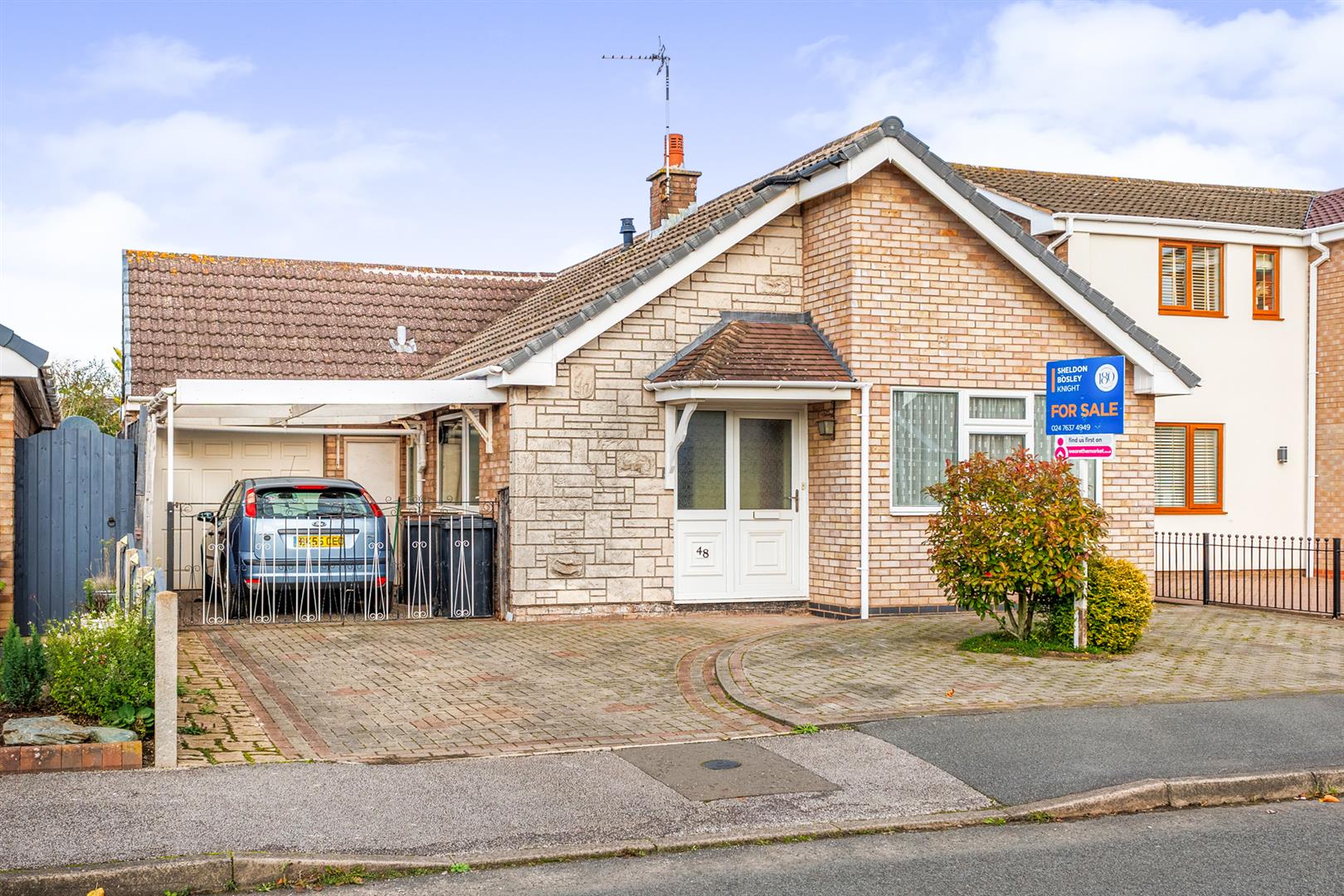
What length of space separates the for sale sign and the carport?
586 centimetres

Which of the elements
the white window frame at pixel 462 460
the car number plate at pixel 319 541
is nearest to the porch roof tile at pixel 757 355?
the white window frame at pixel 462 460

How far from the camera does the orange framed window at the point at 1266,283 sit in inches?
830

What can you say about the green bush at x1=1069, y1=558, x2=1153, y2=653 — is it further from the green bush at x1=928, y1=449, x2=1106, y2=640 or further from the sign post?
the green bush at x1=928, y1=449, x2=1106, y2=640

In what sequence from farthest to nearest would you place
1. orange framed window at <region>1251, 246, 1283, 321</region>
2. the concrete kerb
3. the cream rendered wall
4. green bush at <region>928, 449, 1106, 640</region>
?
1. orange framed window at <region>1251, 246, 1283, 321</region>
2. the cream rendered wall
3. green bush at <region>928, 449, 1106, 640</region>
4. the concrete kerb

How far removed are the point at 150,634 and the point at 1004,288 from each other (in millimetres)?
10485

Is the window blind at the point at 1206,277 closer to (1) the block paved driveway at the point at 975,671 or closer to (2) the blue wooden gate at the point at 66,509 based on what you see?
(1) the block paved driveway at the point at 975,671

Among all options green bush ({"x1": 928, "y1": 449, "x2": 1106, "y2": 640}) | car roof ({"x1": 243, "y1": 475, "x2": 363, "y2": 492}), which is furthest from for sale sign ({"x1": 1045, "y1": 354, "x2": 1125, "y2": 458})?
car roof ({"x1": 243, "y1": 475, "x2": 363, "y2": 492})

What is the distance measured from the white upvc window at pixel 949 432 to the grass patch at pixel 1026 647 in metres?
2.68

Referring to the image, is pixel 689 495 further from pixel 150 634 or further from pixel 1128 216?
pixel 1128 216

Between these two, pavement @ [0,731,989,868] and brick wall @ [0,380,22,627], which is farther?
brick wall @ [0,380,22,627]

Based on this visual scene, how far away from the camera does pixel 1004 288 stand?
15.5 meters

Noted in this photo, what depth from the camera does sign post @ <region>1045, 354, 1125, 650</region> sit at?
11664 mm

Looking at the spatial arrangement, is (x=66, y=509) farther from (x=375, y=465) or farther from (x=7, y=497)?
(x=375, y=465)

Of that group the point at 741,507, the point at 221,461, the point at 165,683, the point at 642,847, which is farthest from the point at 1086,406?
the point at 221,461
